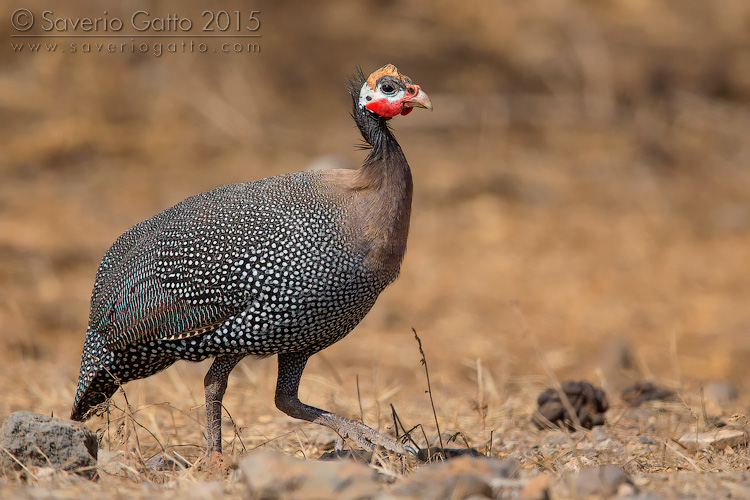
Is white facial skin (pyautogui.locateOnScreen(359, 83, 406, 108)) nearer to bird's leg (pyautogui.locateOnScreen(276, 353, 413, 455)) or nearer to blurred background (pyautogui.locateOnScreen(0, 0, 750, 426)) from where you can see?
bird's leg (pyautogui.locateOnScreen(276, 353, 413, 455))

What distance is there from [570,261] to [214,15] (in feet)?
16.4

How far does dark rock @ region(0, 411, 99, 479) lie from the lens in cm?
340

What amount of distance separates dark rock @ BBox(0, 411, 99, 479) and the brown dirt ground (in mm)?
945

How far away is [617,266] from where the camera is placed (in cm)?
888

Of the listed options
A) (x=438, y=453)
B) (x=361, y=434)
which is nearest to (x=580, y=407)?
(x=438, y=453)

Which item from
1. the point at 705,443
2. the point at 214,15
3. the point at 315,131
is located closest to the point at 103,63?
the point at 214,15

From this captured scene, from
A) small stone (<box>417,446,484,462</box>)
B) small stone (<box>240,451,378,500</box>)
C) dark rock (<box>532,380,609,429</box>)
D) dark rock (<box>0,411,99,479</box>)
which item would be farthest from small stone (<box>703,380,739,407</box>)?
dark rock (<box>0,411,99,479</box>)

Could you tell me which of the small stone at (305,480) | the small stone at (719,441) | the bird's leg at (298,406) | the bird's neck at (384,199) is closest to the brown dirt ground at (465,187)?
the small stone at (719,441)

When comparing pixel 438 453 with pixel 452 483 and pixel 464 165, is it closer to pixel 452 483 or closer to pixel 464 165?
pixel 452 483

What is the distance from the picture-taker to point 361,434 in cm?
403

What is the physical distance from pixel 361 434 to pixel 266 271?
34.3 inches

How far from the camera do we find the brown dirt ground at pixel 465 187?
580 centimetres

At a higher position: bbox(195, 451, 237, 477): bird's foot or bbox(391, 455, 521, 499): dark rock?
bbox(391, 455, 521, 499): dark rock

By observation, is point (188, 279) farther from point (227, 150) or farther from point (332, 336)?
point (227, 150)
